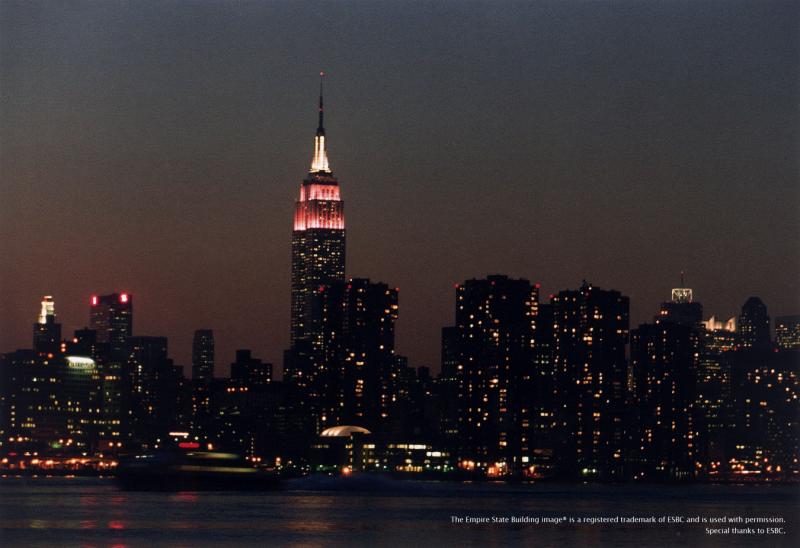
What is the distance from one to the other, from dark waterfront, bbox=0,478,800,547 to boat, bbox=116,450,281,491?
2.18 meters

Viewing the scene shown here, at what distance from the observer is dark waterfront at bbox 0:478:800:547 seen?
7800 cm

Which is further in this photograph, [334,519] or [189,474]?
[189,474]

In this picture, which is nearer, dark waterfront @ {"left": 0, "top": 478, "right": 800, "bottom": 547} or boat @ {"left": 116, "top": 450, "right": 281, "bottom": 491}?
dark waterfront @ {"left": 0, "top": 478, "right": 800, "bottom": 547}

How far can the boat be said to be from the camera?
145 meters

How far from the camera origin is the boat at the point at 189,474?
14475 cm

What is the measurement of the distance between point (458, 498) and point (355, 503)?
17215 mm

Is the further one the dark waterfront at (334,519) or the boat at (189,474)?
the boat at (189,474)

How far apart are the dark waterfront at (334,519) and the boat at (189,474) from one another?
218 centimetres

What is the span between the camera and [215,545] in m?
73.2

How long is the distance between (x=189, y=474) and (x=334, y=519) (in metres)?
47.4

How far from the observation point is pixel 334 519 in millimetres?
99562

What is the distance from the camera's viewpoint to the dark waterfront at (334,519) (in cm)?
7800

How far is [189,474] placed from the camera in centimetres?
14438

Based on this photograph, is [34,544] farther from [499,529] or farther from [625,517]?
[625,517]
